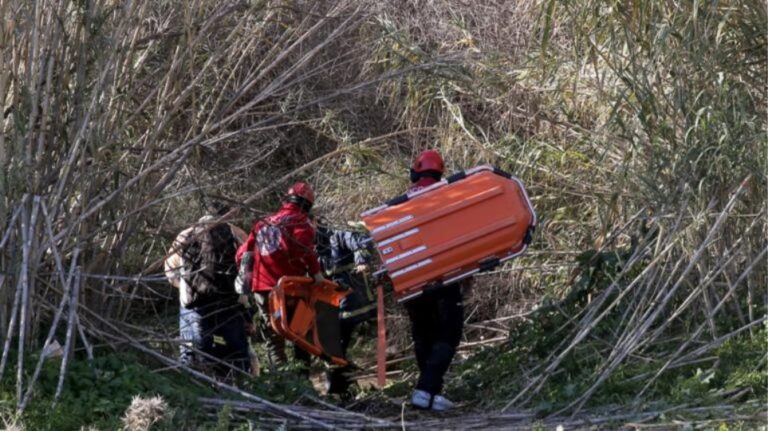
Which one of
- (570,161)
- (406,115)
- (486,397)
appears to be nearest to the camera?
(486,397)

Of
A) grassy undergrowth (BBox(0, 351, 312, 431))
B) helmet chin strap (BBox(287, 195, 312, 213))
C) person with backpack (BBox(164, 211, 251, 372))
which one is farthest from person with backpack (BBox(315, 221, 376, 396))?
grassy undergrowth (BBox(0, 351, 312, 431))

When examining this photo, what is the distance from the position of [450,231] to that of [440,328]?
30.8 inches

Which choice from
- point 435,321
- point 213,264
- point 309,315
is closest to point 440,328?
point 435,321

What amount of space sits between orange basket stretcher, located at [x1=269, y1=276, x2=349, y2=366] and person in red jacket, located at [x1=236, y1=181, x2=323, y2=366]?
0.40 feet

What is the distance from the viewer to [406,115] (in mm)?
11359

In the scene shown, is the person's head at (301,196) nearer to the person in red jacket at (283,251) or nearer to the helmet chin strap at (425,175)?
the person in red jacket at (283,251)

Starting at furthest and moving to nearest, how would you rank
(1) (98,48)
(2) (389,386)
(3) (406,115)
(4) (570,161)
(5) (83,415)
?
(3) (406,115)
(4) (570,161)
(2) (389,386)
(1) (98,48)
(5) (83,415)

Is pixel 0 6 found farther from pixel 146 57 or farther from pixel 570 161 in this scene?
pixel 570 161

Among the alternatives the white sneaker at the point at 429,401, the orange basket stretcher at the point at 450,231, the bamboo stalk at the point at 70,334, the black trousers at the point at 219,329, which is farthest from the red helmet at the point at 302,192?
the bamboo stalk at the point at 70,334

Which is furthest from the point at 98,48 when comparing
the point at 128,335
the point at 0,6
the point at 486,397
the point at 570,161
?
the point at 570,161

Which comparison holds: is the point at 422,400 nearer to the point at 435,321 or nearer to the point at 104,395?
the point at 435,321

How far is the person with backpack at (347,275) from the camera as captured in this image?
30.1 ft

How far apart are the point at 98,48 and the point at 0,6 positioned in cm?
55

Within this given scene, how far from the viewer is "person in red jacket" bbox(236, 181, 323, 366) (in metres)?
8.95
